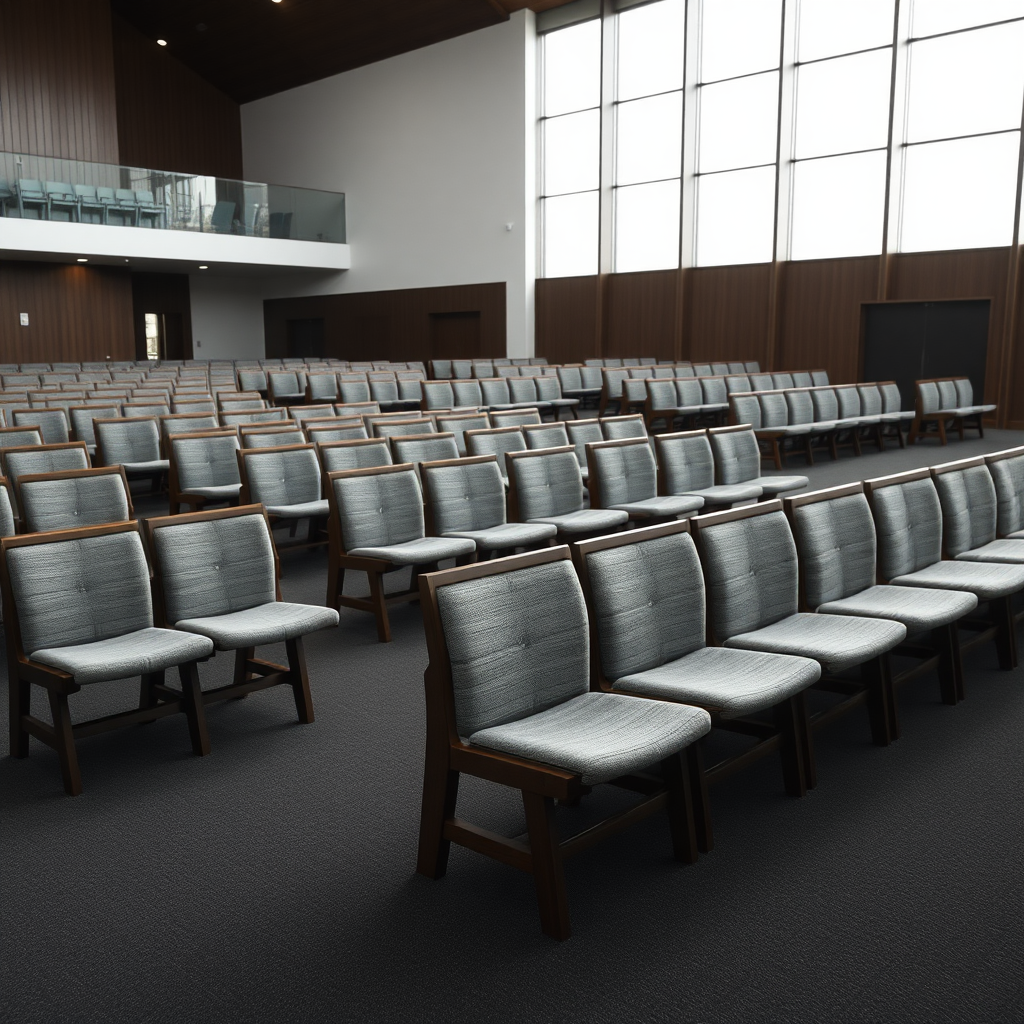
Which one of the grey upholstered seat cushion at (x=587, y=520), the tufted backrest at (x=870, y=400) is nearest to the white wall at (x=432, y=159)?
the tufted backrest at (x=870, y=400)

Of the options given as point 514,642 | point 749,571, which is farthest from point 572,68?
point 514,642

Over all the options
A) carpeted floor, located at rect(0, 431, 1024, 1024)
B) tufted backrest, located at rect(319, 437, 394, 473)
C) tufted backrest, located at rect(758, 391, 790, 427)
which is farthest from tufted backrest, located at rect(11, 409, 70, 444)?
tufted backrest, located at rect(758, 391, 790, 427)

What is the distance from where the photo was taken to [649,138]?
16.0 m

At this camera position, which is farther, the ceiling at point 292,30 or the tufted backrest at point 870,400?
the ceiling at point 292,30

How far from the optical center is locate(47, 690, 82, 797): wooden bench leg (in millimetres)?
2809

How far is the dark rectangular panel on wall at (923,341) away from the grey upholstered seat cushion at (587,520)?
31.3 feet

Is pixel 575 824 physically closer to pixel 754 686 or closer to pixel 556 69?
pixel 754 686

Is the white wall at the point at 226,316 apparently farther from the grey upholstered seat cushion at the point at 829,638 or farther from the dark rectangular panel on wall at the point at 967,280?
the grey upholstered seat cushion at the point at 829,638

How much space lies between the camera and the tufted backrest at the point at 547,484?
5137mm

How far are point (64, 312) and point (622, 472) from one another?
15.4m

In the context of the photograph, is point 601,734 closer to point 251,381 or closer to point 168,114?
point 251,381

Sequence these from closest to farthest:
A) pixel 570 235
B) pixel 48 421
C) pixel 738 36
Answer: pixel 48 421, pixel 738 36, pixel 570 235

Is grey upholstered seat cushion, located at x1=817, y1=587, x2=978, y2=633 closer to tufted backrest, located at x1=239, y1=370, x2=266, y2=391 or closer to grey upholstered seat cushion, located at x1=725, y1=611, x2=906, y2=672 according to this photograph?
grey upholstered seat cushion, located at x1=725, y1=611, x2=906, y2=672

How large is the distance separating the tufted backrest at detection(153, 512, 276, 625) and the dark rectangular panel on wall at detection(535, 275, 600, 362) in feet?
46.1
